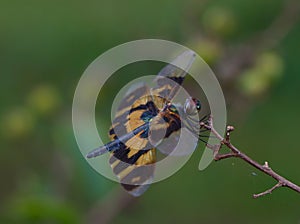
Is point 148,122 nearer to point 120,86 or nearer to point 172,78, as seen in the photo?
point 172,78

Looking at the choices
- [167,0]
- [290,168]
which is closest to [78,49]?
[167,0]

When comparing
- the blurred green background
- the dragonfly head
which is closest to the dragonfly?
the dragonfly head

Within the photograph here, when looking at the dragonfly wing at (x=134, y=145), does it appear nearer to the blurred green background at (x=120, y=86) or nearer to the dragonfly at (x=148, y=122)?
the dragonfly at (x=148, y=122)

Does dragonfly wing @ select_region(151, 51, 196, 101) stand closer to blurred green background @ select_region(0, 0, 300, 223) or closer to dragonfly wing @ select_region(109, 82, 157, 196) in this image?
dragonfly wing @ select_region(109, 82, 157, 196)

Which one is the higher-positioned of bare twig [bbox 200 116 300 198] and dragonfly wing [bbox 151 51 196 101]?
dragonfly wing [bbox 151 51 196 101]

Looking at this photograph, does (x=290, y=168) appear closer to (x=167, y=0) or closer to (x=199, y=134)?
(x=167, y=0)

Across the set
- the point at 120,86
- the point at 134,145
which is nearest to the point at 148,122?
the point at 134,145

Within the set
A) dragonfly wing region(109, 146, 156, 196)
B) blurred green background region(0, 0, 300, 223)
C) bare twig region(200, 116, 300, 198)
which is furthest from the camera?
blurred green background region(0, 0, 300, 223)

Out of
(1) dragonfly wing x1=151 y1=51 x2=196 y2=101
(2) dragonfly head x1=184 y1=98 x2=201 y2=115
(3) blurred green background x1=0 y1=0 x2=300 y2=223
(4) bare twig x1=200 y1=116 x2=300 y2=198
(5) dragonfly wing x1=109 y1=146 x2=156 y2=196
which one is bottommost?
(3) blurred green background x1=0 y1=0 x2=300 y2=223
